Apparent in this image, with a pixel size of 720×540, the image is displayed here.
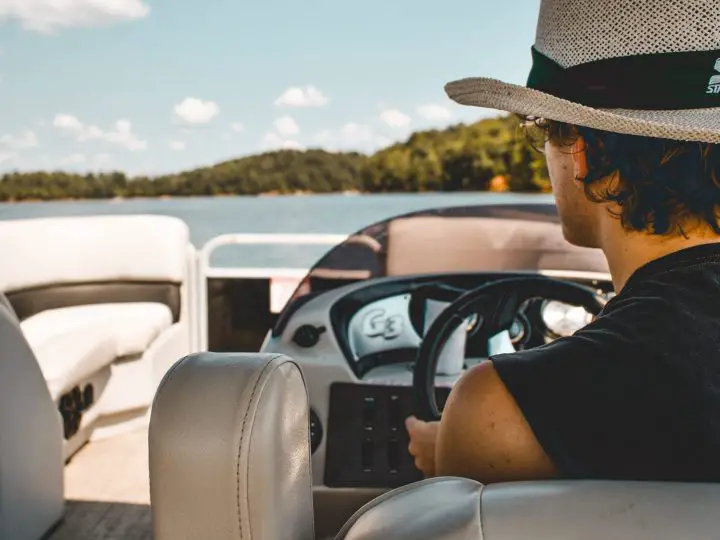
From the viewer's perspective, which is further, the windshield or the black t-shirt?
the windshield

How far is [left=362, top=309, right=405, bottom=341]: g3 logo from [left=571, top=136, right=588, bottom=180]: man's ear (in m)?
1.18

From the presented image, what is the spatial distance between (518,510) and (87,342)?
9.94 feet

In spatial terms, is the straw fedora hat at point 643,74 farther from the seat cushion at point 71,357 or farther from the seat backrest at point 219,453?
the seat cushion at point 71,357

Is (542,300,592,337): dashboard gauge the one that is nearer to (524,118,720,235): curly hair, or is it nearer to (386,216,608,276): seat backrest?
(386,216,608,276): seat backrest

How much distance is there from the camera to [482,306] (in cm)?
165

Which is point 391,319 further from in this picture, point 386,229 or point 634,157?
point 634,157

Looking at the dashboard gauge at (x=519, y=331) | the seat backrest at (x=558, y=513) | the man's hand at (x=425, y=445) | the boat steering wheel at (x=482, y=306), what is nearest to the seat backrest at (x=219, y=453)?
the seat backrest at (x=558, y=513)

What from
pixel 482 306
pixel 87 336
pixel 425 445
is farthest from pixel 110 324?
pixel 425 445

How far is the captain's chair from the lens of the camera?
0.57m

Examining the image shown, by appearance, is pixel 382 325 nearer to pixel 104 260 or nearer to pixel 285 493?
pixel 285 493

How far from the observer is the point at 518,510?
1.89 ft

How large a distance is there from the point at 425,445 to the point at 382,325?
0.85 m

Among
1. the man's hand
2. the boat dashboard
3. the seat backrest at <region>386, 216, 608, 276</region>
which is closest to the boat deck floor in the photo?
the boat dashboard

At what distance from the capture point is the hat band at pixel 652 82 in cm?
88
